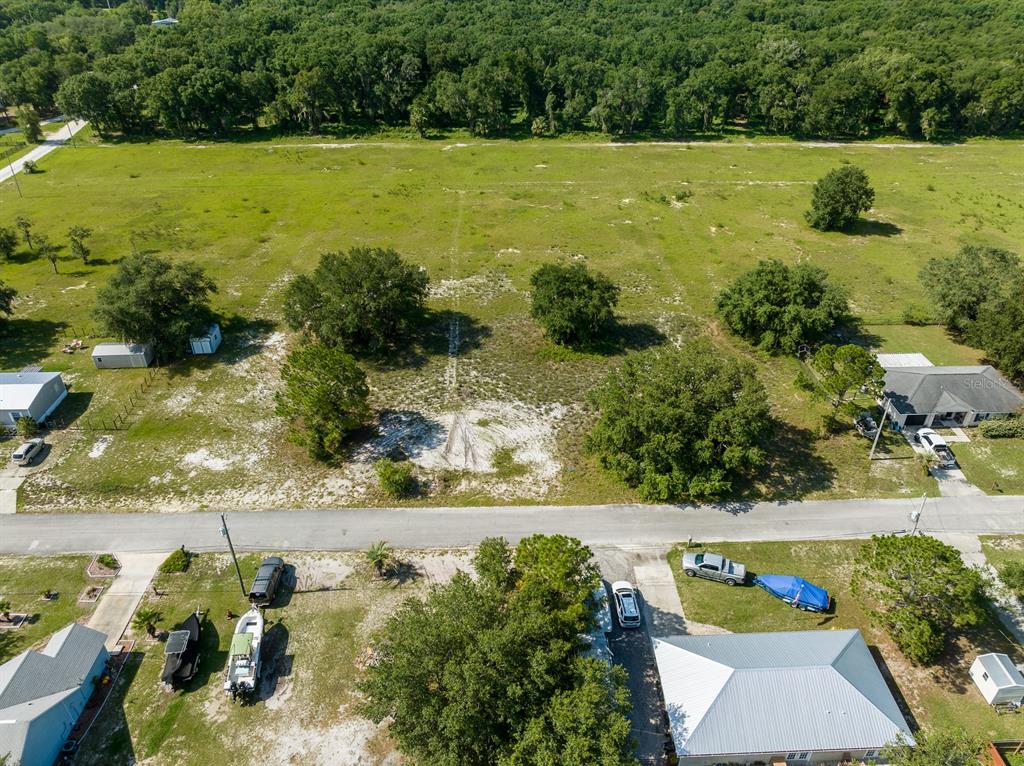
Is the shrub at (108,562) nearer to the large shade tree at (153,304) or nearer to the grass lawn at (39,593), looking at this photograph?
the grass lawn at (39,593)

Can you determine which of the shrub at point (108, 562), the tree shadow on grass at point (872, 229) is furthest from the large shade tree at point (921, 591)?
the tree shadow on grass at point (872, 229)

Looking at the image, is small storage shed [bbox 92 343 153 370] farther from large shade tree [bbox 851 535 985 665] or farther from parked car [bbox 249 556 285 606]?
large shade tree [bbox 851 535 985 665]

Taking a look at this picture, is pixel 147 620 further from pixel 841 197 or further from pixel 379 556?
pixel 841 197

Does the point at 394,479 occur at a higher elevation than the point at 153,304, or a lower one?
lower

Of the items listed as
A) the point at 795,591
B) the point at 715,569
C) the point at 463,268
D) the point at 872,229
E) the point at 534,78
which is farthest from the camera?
the point at 534,78

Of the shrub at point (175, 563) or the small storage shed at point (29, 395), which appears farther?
the small storage shed at point (29, 395)

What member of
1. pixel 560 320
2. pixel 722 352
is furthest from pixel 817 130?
pixel 560 320

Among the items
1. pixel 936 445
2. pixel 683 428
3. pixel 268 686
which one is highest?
pixel 683 428

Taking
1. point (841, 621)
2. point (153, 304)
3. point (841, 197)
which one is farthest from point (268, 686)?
point (841, 197)
